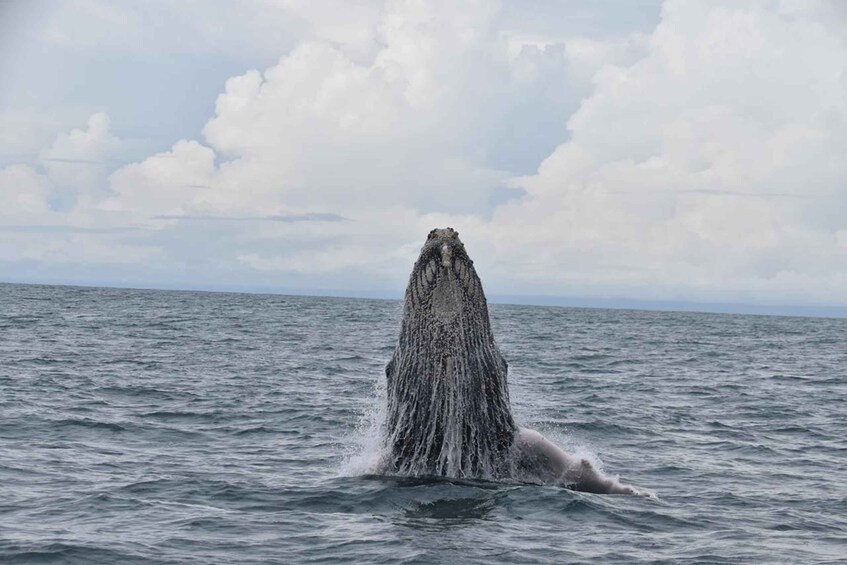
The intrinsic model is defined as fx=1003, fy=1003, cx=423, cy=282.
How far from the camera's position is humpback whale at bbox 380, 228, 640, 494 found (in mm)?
11172

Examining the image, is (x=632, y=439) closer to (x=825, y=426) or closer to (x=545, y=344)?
(x=825, y=426)

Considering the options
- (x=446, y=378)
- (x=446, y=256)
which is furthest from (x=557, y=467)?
(x=446, y=256)

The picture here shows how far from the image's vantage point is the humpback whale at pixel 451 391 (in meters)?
11.2

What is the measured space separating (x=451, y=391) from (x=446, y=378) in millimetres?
164

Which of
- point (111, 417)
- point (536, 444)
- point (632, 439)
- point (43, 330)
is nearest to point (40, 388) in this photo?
point (111, 417)

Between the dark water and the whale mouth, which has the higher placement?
the whale mouth

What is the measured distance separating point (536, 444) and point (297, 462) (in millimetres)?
4570

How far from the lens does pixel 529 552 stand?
1009 cm

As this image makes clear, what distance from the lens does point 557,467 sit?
1255 centimetres

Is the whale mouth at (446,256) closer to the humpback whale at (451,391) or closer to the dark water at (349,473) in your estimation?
the humpback whale at (451,391)

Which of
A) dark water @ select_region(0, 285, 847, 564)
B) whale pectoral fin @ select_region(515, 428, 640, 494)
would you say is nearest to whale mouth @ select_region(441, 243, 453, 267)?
whale pectoral fin @ select_region(515, 428, 640, 494)

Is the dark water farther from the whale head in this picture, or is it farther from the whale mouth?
the whale mouth

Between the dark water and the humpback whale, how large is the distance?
341 mm

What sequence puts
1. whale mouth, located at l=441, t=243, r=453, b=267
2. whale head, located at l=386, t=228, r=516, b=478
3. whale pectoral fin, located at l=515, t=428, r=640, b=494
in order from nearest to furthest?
whale mouth, located at l=441, t=243, r=453, b=267 → whale head, located at l=386, t=228, r=516, b=478 → whale pectoral fin, located at l=515, t=428, r=640, b=494
